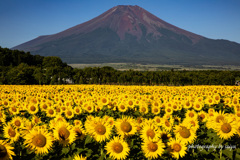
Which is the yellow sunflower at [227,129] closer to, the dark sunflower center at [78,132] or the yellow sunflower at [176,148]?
the yellow sunflower at [176,148]

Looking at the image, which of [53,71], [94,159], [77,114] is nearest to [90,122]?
[94,159]

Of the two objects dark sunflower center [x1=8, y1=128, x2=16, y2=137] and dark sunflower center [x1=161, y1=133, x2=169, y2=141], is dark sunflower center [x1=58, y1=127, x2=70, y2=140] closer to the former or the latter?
dark sunflower center [x1=8, y1=128, x2=16, y2=137]

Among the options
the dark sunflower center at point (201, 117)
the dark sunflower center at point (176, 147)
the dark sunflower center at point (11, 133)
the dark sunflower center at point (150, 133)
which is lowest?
the dark sunflower center at point (201, 117)

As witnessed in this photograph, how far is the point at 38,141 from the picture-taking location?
3.23 m

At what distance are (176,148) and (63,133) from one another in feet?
6.17

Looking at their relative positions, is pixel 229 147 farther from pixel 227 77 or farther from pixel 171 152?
pixel 227 77

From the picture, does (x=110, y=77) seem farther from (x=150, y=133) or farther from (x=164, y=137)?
(x=150, y=133)

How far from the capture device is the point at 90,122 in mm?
3768

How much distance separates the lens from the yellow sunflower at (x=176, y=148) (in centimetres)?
338

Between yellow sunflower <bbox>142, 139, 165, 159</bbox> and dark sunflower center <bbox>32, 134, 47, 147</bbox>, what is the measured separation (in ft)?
5.15

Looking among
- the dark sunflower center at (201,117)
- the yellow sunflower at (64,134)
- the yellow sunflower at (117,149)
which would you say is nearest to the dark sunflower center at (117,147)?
the yellow sunflower at (117,149)

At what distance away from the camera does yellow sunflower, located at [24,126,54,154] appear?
3242 millimetres

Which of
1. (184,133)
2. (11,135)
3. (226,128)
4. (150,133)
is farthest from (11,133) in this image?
(226,128)

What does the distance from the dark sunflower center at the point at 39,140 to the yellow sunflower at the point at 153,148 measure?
1570mm
